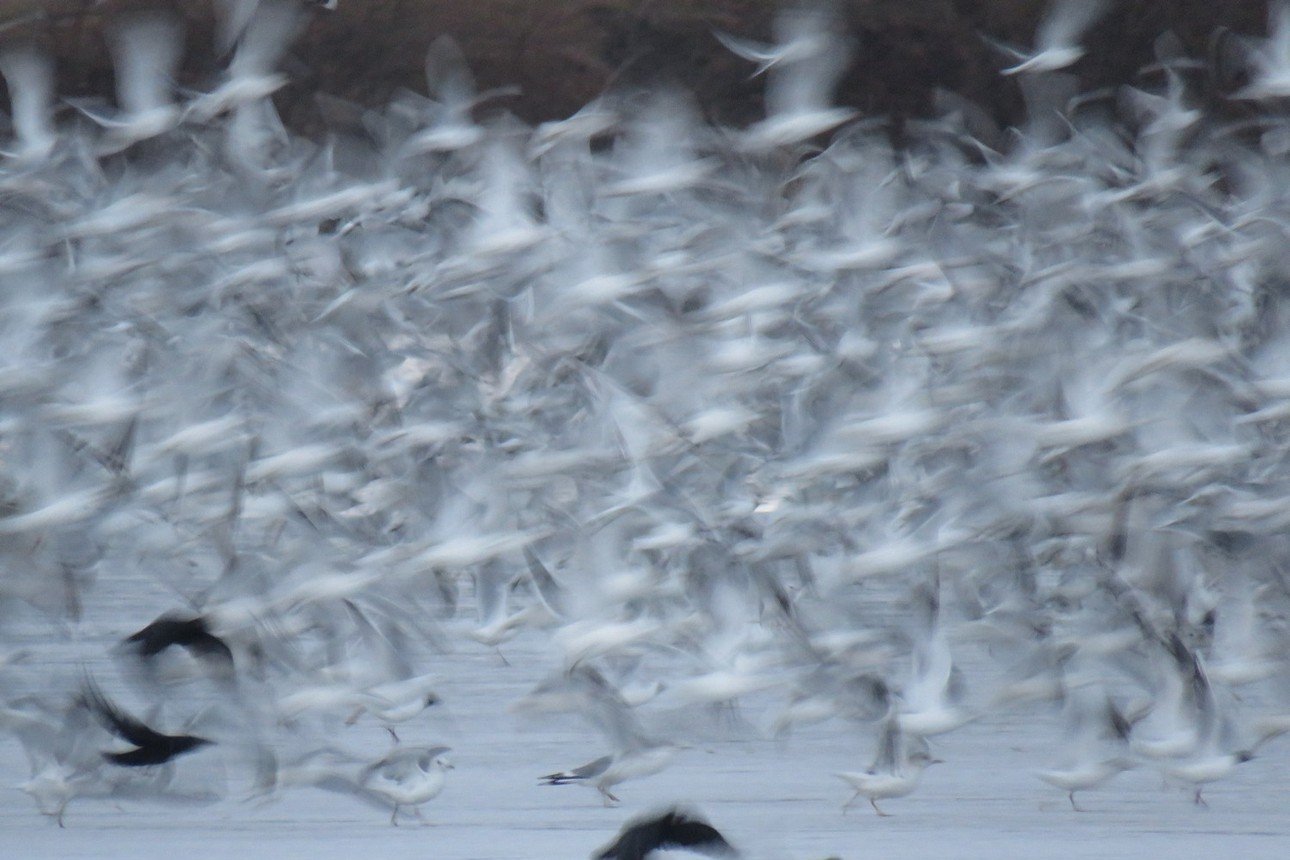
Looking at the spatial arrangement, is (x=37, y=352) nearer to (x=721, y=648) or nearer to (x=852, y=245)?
(x=721, y=648)

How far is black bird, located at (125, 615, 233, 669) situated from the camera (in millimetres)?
5059

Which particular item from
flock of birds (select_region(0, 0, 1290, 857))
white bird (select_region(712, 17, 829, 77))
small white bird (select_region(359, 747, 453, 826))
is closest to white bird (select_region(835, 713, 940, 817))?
flock of birds (select_region(0, 0, 1290, 857))

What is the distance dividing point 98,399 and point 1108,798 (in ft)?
12.4

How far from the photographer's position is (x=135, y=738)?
191 inches

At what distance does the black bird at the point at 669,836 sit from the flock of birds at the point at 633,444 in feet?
0.05

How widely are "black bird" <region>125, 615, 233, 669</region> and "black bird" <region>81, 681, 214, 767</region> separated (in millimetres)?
169

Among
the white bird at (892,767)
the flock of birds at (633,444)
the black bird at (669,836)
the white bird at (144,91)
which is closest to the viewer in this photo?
the black bird at (669,836)

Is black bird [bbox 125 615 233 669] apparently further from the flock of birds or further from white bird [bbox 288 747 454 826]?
white bird [bbox 288 747 454 826]

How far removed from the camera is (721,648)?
A: 18.3 ft

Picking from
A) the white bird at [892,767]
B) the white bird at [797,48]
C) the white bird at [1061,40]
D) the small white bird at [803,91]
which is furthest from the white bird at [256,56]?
the white bird at [892,767]

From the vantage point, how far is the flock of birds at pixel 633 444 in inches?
217

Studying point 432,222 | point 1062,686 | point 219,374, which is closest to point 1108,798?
point 1062,686

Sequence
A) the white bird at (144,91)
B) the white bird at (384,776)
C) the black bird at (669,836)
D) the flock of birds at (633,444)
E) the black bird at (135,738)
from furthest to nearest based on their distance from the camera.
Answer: the white bird at (144,91)
the flock of birds at (633,444)
the white bird at (384,776)
the black bird at (135,738)
the black bird at (669,836)

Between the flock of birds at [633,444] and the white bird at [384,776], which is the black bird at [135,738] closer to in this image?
the flock of birds at [633,444]
